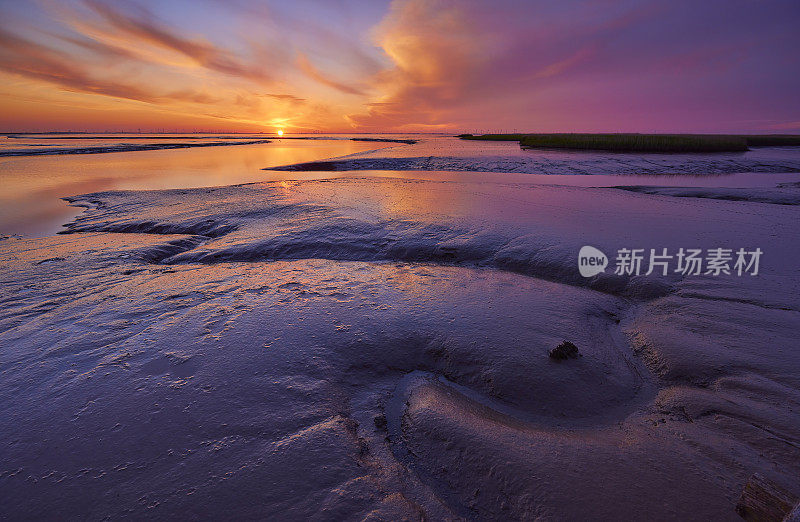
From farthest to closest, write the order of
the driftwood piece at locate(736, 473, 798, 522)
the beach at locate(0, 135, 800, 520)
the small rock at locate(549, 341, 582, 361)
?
the small rock at locate(549, 341, 582, 361)
the beach at locate(0, 135, 800, 520)
the driftwood piece at locate(736, 473, 798, 522)

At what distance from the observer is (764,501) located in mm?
1826

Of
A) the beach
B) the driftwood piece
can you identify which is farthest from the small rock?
the driftwood piece

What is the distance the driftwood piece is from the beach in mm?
130

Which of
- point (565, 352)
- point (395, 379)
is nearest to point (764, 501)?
point (565, 352)

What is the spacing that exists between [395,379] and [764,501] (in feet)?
8.39

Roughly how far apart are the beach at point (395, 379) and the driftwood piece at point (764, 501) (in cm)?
13

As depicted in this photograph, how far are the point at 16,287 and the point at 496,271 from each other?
759cm

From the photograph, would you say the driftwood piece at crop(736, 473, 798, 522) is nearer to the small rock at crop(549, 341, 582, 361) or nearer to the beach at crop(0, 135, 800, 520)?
the beach at crop(0, 135, 800, 520)

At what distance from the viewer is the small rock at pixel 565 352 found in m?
3.50

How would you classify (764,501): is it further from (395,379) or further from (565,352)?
(395,379)

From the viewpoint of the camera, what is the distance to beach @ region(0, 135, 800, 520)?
2.23 meters

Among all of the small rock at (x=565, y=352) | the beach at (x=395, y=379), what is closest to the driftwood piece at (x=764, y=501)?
the beach at (x=395, y=379)

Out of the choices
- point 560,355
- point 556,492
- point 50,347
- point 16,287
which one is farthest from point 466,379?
point 16,287

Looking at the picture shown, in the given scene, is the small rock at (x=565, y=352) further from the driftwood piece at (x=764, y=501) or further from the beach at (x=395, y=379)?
the driftwood piece at (x=764, y=501)
